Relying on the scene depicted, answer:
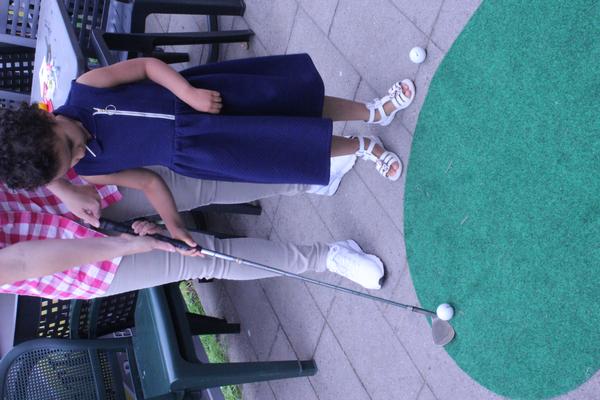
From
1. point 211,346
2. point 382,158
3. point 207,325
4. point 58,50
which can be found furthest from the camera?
point 211,346

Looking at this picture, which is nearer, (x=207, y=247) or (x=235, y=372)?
(x=207, y=247)

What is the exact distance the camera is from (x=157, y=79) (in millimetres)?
2137

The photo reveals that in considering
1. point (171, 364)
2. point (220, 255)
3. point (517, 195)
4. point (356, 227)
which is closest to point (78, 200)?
point (220, 255)

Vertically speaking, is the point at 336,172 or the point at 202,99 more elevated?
the point at 202,99

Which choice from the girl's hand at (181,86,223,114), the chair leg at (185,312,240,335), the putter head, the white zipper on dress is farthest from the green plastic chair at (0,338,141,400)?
the putter head

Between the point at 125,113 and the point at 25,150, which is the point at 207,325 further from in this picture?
the point at 25,150

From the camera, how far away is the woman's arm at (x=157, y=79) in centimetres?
208

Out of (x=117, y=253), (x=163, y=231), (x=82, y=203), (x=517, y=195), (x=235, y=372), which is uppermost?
(x=517, y=195)

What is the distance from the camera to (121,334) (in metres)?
3.57

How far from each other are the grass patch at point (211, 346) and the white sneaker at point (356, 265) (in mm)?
1719

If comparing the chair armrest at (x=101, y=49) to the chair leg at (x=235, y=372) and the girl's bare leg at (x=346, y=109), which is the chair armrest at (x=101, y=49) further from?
the chair leg at (x=235, y=372)

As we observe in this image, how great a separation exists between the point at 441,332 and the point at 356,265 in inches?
20.0

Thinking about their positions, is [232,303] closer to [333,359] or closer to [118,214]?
[333,359]

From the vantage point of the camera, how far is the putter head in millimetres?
2424
